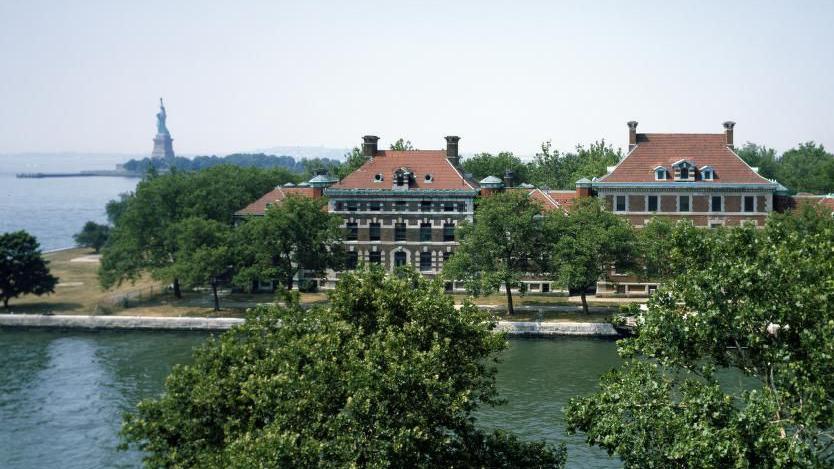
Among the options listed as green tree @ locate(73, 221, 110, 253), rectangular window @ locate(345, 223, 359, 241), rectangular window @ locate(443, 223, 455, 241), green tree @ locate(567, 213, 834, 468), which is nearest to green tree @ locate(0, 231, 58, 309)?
rectangular window @ locate(345, 223, 359, 241)

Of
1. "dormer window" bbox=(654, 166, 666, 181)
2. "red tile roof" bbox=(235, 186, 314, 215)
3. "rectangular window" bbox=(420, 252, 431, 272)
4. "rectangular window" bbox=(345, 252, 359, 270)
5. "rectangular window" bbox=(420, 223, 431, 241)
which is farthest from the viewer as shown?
"red tile roof" bbox=(235, 186, 314, 215)

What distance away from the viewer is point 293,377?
27.5 metres

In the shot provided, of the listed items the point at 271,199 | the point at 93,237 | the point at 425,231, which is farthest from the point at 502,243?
the point at 93,237

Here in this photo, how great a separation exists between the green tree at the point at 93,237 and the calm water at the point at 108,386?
5250 cm

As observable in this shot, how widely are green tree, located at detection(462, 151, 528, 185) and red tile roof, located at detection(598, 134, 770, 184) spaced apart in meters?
32.7

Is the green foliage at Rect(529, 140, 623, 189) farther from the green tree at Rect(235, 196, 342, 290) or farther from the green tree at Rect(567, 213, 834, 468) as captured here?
the green tree at Rect(567, 213, 834, 468)

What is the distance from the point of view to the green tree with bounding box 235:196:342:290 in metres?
74.1

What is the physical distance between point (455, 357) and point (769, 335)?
388 inches

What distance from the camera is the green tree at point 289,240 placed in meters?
74.1

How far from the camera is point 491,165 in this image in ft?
376

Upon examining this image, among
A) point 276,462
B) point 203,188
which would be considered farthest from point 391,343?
point 203,188

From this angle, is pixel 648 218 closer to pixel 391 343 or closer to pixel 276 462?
pixel 391 343

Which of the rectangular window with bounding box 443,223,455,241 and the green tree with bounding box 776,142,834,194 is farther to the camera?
the green tree with bounding box 776,142,834,194

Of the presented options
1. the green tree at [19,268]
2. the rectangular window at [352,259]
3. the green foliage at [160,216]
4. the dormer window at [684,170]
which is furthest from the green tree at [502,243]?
the green tree at [19,268]
